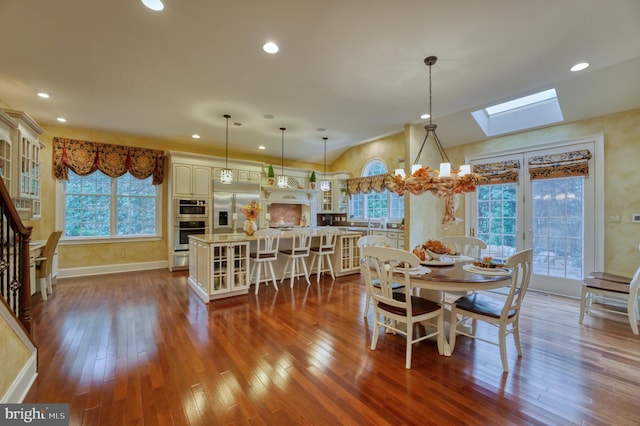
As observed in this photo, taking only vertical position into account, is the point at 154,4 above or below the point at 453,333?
above

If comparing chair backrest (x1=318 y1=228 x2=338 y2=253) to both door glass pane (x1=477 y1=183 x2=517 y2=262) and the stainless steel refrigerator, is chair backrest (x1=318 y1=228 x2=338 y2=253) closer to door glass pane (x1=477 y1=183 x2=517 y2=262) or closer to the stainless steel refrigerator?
the stainless steel refrigerator

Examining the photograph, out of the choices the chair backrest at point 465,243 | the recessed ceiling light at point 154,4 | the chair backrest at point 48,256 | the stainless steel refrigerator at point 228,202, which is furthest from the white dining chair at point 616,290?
the chair backrest at point 48,256

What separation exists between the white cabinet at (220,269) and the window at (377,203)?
13.1ft

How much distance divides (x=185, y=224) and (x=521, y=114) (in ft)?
22.0

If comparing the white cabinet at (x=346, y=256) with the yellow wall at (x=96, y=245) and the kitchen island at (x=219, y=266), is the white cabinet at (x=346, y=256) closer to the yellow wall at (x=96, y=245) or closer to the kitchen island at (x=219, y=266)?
the kitchen island at (x=219, y=266)

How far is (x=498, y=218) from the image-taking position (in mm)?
4867

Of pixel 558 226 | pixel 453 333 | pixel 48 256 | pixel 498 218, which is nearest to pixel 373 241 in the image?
pixel 453 333

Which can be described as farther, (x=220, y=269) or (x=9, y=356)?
(x=220, y=269)

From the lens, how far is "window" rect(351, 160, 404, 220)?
670 cm

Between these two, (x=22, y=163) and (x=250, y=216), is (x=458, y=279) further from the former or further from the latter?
(x=22, y=163)

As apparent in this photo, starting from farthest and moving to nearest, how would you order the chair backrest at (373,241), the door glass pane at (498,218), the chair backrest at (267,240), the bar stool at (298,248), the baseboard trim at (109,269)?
1. the baseboard trim at (109,269)
2. the door glass pane at (498,218)
3. the bar stool at (298,248)
4. the chair backrest at (267,240)
5. the chair backrest at (373,241)

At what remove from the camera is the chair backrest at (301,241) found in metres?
4.60

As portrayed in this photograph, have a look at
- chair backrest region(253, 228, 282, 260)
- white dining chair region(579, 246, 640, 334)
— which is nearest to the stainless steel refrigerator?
chair backrest region(253, 228, 282, 260)

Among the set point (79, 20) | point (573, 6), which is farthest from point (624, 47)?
point (79, 20)
